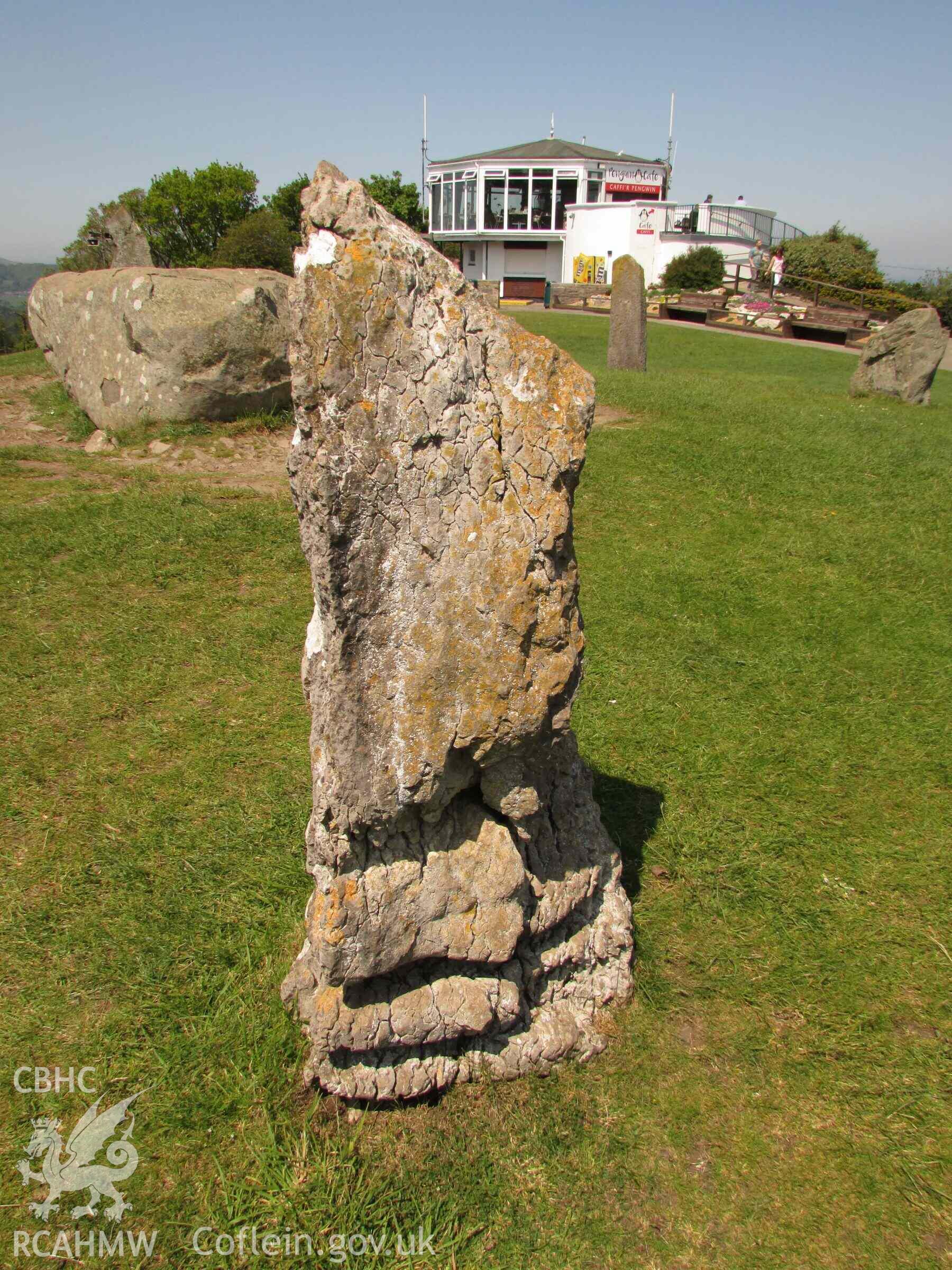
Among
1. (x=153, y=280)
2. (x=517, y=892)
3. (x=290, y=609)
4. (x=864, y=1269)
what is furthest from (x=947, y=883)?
(x=153, y=280)

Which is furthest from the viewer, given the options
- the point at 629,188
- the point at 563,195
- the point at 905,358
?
the point at 629,188

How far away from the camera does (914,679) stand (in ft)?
19.5

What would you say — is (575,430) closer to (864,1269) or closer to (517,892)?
(517,892)

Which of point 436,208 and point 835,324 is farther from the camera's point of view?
point 436,208

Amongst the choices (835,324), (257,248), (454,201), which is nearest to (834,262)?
(835,324)

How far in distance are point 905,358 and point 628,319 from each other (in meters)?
4.66

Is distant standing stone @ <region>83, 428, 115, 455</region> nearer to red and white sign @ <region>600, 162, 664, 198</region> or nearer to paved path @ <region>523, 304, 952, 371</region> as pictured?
paved path @ <region>523, 304, 952, 371</region>

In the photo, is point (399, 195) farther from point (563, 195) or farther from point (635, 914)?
point (635, 914)

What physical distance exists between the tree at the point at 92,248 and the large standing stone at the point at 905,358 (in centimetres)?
1256

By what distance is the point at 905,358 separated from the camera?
48.5 feet

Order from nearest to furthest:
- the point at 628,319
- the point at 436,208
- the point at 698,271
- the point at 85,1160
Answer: the point at 85,1160
the point at 628,319
the point at 698,271
the point at 436,208

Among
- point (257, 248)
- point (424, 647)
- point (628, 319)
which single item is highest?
point (257, 248)

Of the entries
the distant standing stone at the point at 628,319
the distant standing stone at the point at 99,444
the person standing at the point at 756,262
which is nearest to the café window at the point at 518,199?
the person standing at the point at 756,262

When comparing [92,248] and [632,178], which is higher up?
[632,178]
